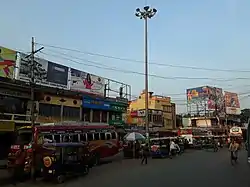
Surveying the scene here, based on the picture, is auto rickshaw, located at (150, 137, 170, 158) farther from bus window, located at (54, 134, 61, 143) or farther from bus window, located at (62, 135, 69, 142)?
bus window, located at (54, 134, 61, 143)

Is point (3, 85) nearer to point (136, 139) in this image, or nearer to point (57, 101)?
point (57, 101)

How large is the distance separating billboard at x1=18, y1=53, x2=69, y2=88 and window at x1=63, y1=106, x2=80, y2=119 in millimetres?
2458

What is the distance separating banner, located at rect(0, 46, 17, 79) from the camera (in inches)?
1097

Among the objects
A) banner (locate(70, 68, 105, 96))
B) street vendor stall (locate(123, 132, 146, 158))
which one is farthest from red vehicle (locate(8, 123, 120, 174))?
banner (locate(70, 68, 105, 96))

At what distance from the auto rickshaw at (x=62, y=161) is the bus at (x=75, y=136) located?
6.05 ft

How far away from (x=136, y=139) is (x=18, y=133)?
14.9 metres

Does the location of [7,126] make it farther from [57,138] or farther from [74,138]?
[57,138]

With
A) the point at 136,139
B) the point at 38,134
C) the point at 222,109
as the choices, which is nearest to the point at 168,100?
the point at 222,109

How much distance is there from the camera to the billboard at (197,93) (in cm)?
7612

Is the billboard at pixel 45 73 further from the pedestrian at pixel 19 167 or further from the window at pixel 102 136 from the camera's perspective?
the pedestrian at pixel 19 167

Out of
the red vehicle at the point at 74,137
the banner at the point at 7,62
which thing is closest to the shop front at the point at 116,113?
the red vehicle at the point at 74,137

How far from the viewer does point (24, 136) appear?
1903cm

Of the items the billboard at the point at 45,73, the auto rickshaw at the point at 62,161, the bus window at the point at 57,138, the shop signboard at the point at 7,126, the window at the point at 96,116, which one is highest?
the billboard at the point at 45,73

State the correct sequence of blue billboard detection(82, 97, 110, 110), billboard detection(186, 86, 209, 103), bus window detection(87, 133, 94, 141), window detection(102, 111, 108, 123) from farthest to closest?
billboard detection(186, 86, 209, 103)
window detection(102, 111, 108, 123)
blue billboard detection(82, 97, 110, 110)
bus window detection(87, 133, 94, 141)
